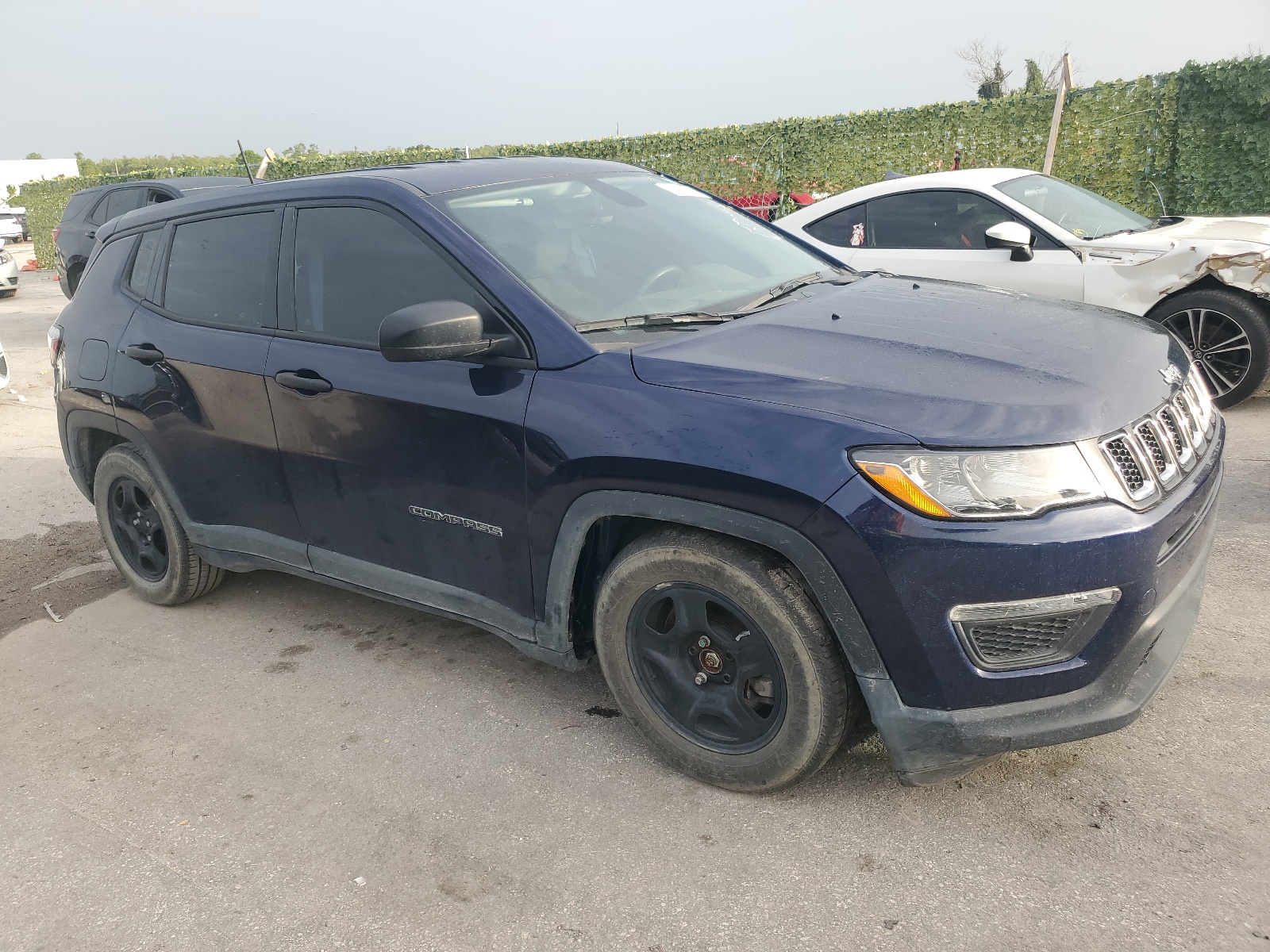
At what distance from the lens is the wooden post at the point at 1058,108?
10570 mm

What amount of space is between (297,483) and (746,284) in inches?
70.2

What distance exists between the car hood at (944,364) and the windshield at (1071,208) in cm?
372

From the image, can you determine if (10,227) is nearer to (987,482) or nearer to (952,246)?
(952,246)

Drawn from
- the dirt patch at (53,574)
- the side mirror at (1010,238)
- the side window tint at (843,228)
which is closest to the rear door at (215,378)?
the dirt patch at (53,574)

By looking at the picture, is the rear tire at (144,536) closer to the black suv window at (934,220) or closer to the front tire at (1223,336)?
the black suv window at (934,220)

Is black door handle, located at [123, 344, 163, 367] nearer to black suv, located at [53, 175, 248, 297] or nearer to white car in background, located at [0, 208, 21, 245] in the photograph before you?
black suv, located at [53, 175, 248, 297]

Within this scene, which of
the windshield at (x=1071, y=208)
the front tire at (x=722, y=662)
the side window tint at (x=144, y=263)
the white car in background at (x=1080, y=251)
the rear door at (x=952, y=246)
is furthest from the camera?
the windshield at (x=1071, y=208)

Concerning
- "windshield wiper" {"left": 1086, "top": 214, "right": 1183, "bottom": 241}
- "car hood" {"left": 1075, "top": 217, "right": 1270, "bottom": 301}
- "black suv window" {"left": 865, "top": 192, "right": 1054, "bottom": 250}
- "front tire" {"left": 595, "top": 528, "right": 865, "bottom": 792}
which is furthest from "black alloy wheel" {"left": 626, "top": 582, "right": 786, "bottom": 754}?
"windshield wiper" {"left": 1086, "top": 214, "right": 1183, "bottom": 241}

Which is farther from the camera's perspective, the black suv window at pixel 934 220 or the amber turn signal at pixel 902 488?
the black suv window at pixel 934 220

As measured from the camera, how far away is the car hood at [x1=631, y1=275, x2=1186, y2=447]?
233 cm

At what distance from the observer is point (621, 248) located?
11.1 feet

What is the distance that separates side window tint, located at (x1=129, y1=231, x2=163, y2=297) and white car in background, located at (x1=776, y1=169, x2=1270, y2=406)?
3598 mm

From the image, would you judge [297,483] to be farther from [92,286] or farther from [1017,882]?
[1017,882]

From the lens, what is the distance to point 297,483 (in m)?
3.57
